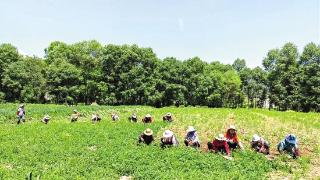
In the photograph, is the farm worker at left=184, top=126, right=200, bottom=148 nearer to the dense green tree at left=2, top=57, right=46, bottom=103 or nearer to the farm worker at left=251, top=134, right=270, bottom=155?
the farm worker at left=251, top=134, right=270, bottom=155

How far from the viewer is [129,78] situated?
95.4 metres

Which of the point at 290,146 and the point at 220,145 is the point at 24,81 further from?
the point at 290,146

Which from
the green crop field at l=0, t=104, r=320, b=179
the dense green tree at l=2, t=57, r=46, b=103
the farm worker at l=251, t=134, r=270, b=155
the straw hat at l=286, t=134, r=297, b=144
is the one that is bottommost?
the green crop field at l=0, t=104, r=320, b=179

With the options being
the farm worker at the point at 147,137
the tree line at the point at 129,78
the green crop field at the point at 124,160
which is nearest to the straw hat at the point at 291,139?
the green crop field at the point at 124,160

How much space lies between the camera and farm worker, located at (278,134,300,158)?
21.2m

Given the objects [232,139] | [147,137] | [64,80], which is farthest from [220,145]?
[64,80]

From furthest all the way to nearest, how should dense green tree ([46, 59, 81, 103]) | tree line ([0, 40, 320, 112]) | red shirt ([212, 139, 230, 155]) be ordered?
tree line ([0, 40, 320, 112]), dense green tree ([46, 59, 81, 103]), red shirt ([212, 139, 230, 155])

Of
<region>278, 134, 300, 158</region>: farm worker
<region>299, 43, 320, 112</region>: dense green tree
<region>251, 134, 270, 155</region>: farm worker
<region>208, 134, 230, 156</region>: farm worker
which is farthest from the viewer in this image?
<region>299, 43, 320, 112</region>: dense green tree

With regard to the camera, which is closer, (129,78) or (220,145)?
(220,145)

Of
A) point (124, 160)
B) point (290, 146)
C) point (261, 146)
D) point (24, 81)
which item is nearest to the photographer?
point (124, 160)

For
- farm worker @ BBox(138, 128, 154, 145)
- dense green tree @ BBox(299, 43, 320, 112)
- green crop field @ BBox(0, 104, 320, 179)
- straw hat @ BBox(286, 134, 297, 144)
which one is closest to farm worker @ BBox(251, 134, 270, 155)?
green crop field @ BBox(0, 104, 320, 179)

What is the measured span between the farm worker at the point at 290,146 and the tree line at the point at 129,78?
73.0 metres

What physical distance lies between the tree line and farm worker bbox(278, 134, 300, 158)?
73.0 meters

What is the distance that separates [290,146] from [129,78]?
75.7m
